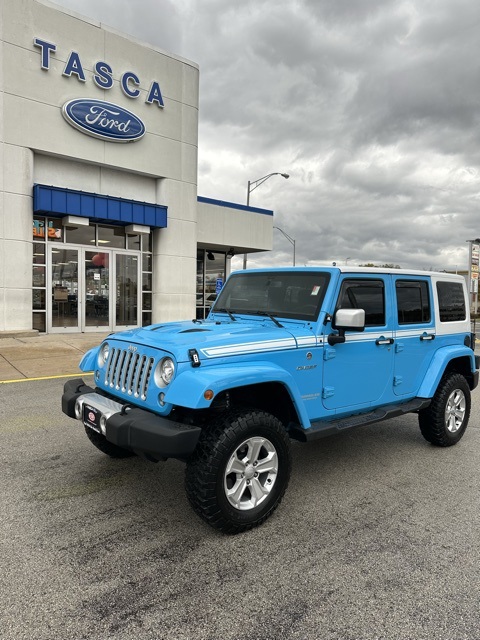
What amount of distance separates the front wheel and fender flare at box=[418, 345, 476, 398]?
78.6 inches

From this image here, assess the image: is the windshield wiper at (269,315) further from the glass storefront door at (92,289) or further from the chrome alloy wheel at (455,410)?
the glass storefront door at (92,289)

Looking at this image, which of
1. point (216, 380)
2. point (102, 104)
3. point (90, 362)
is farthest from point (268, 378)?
point (102, 104)

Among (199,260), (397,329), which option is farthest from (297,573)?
(199,260)

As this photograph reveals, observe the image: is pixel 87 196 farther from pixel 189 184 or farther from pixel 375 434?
pixel 375 434

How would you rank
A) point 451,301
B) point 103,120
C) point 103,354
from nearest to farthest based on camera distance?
point 103,354 < point 451,301 < point 103,120

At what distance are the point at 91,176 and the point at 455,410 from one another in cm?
1341

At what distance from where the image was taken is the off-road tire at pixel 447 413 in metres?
4.75

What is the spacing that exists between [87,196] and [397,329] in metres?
12.5

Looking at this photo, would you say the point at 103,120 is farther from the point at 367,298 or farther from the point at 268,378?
the point at 268,378

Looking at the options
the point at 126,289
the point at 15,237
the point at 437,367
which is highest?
the point at 15,237

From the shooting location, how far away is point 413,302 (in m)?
4.66

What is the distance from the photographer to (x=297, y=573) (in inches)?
105

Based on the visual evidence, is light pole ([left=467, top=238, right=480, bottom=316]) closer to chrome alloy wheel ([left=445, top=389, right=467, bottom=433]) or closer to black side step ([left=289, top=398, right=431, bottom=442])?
chrome alloy wheel ([left=445, top=389, right=467, bottom=433])

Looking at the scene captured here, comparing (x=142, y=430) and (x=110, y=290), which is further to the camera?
(x=110, y=290)
